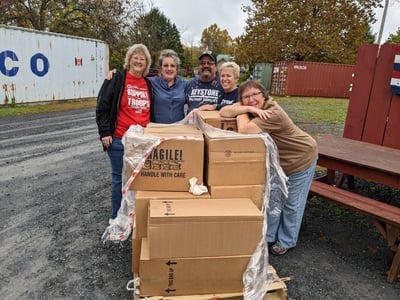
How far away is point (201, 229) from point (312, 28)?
2421 cm

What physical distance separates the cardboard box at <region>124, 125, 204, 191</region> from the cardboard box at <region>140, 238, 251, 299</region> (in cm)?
42

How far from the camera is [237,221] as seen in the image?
200 cm

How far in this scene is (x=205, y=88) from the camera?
326cm

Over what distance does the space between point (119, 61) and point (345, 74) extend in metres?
15.8

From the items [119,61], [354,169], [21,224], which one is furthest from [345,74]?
[21,224]

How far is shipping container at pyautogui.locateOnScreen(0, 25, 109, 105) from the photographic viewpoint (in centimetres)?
1012

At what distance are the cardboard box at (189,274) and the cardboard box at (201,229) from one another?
0.17 ft

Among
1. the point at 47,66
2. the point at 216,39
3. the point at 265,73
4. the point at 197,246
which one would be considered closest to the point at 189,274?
the point at 197,246

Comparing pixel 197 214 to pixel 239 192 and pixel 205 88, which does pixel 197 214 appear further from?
pixel 205 88

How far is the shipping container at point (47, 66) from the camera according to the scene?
1012 centimetres

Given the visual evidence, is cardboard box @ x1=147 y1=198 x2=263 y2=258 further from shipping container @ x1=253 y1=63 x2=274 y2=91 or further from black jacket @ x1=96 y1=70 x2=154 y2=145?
shipping container @ x1=253 y1=63 x2=274 y2=91

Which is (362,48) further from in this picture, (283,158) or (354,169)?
(283,158)

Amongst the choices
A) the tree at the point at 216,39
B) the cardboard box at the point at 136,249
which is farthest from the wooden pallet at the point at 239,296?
the tree at the point at 216,39

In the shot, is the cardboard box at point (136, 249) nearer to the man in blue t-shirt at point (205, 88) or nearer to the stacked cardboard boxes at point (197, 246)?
the stacked cardboard boxes at point (197, 246)
